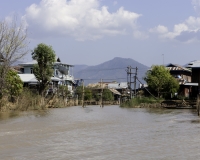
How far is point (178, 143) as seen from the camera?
13430mm

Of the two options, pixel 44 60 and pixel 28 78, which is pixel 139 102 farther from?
pixel 28 78

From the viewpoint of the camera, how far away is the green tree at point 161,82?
47375 mm

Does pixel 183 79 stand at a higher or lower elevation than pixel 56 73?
lower

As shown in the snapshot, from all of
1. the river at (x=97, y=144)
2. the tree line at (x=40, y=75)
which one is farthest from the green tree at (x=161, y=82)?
the river at (x=97, y=144)

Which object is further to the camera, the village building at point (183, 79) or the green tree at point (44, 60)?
the village building at point (183, 79)

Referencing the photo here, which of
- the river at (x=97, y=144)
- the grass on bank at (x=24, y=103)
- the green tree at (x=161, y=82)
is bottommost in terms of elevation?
the river at (x=97, y=144)

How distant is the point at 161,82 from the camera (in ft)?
156

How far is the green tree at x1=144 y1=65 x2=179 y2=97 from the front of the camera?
47375 mm

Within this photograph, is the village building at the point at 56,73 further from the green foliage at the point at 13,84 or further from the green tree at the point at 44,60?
the green foliage at the point at 13,84

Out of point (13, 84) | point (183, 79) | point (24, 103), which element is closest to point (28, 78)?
point (13, 84)

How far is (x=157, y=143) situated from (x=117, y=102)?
46.5 meters

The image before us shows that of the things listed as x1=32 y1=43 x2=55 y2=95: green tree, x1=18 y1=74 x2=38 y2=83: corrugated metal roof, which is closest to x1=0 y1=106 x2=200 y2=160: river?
x1=32 y1=43 x2=55 y2=95: green tree

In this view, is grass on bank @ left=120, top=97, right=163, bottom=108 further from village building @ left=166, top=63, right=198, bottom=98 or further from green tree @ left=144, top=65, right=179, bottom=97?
village building @ left=166, top=63, right=198, bottom=98

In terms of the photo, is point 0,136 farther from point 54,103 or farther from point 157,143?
point 54,103
